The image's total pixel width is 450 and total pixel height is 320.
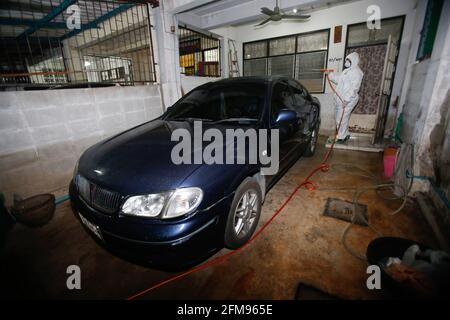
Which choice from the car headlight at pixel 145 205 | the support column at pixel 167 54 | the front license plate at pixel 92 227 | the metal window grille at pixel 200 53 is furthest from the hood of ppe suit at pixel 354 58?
the front license plate at pixel 92 227

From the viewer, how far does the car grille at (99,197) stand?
5.23 ft

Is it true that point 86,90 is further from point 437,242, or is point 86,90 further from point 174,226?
point 437,242

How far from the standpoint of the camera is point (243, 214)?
Answer: 210 centimetres

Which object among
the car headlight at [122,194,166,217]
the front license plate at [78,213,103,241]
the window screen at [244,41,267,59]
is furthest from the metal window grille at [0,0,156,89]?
the window screen at [244,41,267,59]

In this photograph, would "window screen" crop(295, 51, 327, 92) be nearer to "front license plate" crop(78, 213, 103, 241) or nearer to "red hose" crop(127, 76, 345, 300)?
"red hose" crop(127, 76, 345, 300)

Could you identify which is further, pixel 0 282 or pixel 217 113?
pixel 217 113

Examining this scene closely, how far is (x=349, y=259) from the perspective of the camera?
1977mm

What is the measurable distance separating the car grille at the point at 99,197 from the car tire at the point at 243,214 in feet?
2.97

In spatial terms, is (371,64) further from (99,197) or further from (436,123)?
(99,197)

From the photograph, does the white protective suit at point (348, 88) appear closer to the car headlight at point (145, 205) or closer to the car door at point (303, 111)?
the car door at point (303, 111)

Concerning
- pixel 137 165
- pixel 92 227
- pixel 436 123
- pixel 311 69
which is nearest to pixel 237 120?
pixel 137 165

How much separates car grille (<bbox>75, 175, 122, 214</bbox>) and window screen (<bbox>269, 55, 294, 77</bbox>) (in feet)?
22.9
